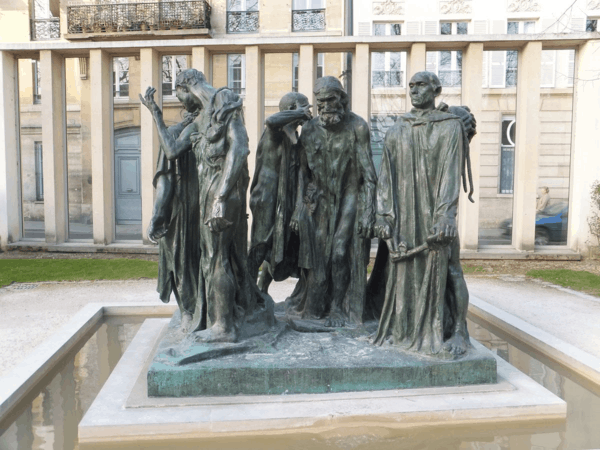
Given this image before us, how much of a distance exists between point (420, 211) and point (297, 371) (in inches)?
63.2

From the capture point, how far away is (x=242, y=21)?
2103cm

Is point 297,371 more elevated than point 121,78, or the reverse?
point 121,78

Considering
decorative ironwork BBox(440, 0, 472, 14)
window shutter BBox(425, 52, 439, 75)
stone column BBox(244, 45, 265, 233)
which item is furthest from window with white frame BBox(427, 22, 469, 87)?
decorative ironwork BBox(440, 0, 472, 14)

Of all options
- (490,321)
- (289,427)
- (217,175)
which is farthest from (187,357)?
(490,321)

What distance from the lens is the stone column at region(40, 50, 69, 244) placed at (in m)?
13.5

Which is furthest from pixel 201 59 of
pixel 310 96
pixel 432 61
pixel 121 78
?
pixel 432 61

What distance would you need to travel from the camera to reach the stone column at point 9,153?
13.6 meters

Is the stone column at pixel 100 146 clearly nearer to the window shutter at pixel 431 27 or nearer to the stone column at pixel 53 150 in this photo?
the stone column at pixel 53 150

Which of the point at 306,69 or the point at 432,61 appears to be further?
the point at 432,61

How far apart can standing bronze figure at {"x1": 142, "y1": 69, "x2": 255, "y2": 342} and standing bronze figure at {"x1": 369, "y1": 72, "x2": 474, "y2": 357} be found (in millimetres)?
1201

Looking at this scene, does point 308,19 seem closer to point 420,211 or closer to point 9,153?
point 9,153

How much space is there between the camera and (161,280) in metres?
5.65

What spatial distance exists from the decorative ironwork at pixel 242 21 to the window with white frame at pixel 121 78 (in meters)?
6.13

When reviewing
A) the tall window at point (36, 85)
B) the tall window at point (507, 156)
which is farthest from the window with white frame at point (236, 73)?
the tall window at point (507, 156)
